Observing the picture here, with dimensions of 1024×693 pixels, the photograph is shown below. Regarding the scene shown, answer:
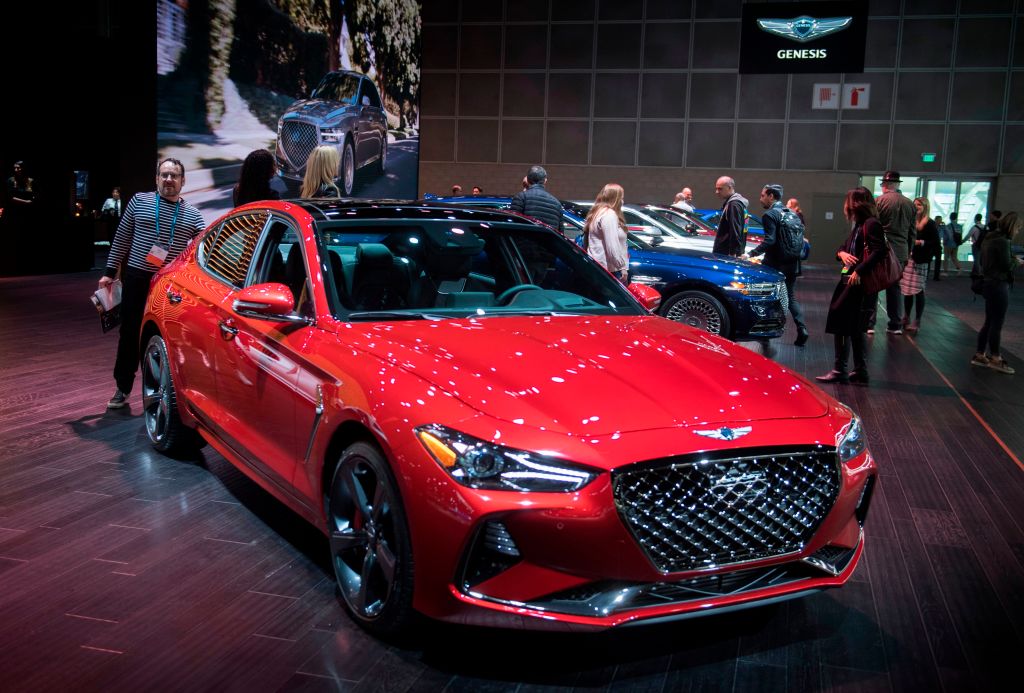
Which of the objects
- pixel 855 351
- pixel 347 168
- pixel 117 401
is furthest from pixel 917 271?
pixel 117 401

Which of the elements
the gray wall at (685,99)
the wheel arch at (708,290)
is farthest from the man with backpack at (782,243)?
the gray wall at (685,99)

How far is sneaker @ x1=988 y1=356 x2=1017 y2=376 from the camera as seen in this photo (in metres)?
9.54

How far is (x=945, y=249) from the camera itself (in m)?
24.5

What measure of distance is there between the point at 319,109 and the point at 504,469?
13.6 m

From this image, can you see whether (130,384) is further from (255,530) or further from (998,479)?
(998,479)

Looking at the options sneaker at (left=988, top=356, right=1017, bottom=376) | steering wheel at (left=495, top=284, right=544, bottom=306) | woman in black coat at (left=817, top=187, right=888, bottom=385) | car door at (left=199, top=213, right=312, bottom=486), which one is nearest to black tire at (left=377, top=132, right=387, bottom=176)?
woman in black coat at (left=817, top=187, right=888, bottom=385)

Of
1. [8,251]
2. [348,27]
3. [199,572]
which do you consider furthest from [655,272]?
[8,251]

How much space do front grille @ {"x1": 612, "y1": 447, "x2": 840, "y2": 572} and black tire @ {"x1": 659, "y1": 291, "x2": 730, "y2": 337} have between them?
259 inches

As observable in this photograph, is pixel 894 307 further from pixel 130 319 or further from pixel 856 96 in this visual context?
pixel 856 96

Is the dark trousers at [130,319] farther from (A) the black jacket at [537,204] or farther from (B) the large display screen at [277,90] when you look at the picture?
(B) the large display screen at [277,90]

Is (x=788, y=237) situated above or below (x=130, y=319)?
above

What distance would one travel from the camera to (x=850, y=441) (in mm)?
3283

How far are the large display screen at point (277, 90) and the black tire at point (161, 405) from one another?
6669 millimetres

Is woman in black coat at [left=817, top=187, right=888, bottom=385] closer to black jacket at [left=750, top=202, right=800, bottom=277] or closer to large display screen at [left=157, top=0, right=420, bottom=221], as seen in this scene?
black jacket at [left=750, top=202, right=800, bottom=277]
